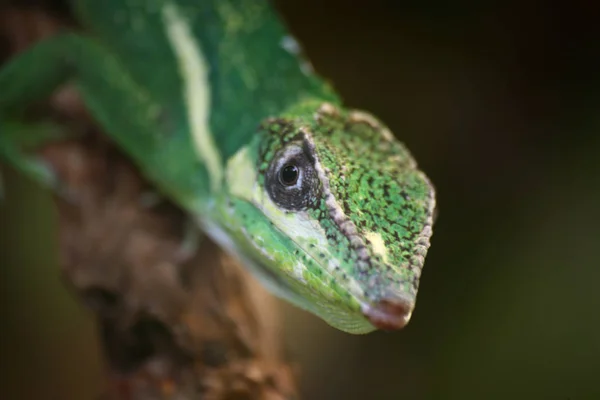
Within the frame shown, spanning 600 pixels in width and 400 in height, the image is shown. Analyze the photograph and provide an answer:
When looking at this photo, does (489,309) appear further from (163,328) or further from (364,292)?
(163,328)

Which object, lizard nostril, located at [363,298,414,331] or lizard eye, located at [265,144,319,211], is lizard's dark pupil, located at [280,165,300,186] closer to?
lizard eye, located at [265,144,319,211]

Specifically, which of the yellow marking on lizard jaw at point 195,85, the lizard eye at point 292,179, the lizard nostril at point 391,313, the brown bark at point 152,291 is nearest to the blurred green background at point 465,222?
the brown bark at point 152,291

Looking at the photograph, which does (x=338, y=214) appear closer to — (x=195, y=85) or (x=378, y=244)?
(x=378, y=244)

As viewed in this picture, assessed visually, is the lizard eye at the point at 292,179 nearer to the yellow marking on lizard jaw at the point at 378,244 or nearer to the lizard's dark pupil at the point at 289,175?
the lizard's dark pupil at the point at 289,175

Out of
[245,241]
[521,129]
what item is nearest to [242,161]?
[245,241]

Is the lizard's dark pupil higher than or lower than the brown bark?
higher

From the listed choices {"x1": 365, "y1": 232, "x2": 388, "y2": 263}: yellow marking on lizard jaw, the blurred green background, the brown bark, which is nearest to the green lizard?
{"x1": 365, "y1": 232, "x2": 388, "y2": 263}: yellow marking on lizard jaw

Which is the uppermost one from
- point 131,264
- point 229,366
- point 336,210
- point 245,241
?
point 336,210
